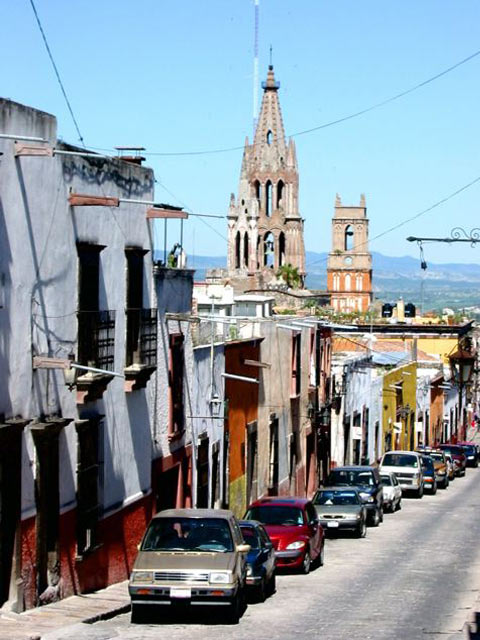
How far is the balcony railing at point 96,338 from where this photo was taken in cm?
2262

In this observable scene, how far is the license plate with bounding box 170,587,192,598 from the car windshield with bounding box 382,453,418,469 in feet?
109

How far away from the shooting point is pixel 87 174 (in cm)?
2294

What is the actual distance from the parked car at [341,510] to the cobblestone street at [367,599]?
377 mm

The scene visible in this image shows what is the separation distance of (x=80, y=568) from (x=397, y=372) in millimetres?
47740

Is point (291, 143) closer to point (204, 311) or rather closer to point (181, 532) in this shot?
point (204, 311)

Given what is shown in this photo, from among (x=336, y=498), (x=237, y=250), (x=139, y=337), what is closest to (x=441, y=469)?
(x=336, y=498)

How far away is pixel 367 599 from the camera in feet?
77.8

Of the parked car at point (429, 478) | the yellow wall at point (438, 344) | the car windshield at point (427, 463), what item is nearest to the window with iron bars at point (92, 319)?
the parked car at point (429, 478)

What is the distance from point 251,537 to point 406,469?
2898cm

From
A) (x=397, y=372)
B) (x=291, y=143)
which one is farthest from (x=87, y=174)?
(x=291, y=143)

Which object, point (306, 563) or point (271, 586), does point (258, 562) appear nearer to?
point (271, 586)

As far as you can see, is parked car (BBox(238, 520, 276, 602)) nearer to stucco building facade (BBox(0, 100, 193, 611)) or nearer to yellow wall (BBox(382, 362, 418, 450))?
stucco building facade (BBox(0, 100, 193, 611))

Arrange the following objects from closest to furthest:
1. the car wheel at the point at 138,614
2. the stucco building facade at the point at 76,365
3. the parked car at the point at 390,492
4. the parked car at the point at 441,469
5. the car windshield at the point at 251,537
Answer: the stucco building facade at the point at 76,365 → the car wheel at the point at 138,614 → the car windshield at the point at 251,537 → the parked car at the point at 390,492 → the parked car at the point at 441,469

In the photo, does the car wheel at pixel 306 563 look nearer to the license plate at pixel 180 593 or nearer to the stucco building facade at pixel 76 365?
the stucco building facade at pixel 76 365
